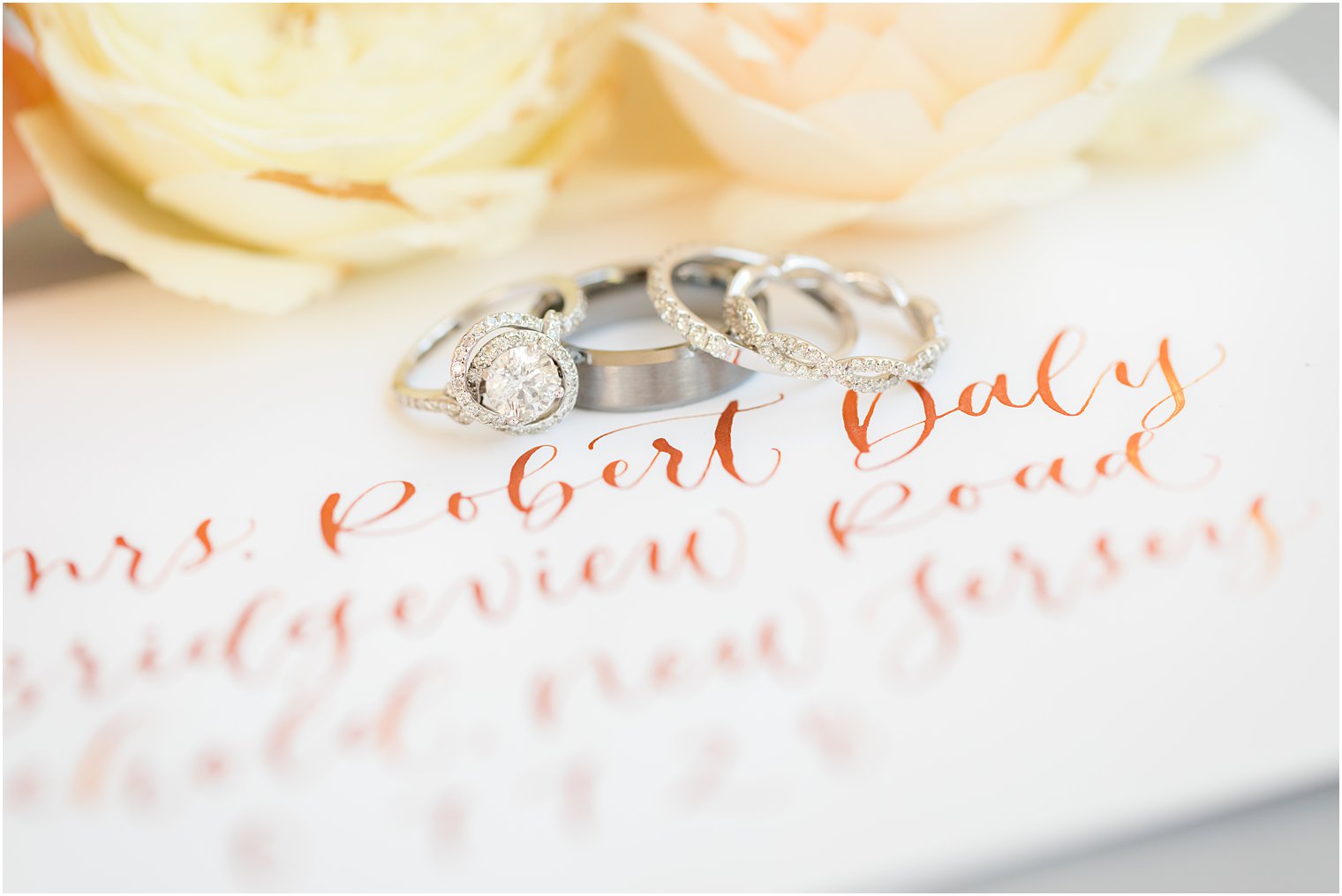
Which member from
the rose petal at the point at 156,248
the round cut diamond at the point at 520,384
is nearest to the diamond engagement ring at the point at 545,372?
the round cut diamond at the point at 520,384

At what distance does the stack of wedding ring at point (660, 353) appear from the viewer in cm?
81

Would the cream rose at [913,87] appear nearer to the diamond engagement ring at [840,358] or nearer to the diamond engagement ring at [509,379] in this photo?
the diamond engagement ring at [840,358]

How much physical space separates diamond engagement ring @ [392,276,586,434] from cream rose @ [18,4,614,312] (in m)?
0.13

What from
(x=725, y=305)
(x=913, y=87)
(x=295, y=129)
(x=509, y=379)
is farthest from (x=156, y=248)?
(x=913, y=87)

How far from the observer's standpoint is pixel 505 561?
2.37 feet

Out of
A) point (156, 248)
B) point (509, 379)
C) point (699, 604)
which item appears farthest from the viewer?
point (156, 248)

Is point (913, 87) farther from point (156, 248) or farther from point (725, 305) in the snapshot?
point (156, 248)

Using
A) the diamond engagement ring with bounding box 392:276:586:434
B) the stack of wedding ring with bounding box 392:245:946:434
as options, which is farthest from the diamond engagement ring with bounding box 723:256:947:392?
the diamond engagement ring with bounding box 392:276:586:434

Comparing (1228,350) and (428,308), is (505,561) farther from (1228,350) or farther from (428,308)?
(1228,350)

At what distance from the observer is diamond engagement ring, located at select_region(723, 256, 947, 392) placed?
0.82m

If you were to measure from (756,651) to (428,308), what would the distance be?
1.66ft


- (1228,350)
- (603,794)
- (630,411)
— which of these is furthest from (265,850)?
(1228,350)

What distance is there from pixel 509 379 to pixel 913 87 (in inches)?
15.3

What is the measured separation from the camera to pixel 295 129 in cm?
85
